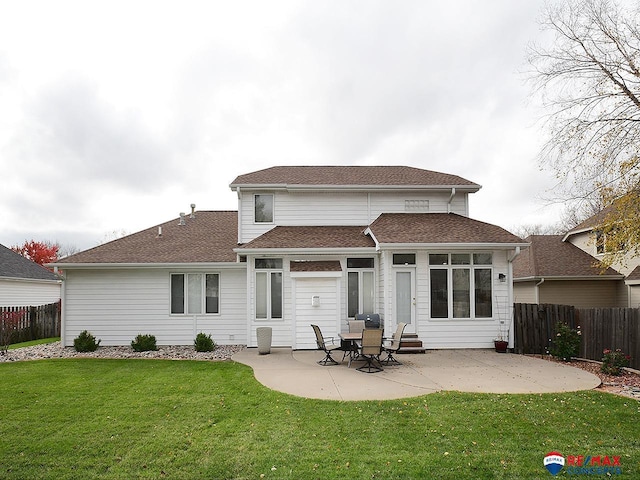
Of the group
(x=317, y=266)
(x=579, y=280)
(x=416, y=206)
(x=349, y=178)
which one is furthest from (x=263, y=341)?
(x=579, y=280)

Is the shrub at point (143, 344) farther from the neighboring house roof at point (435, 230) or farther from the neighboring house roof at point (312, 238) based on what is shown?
the neighboring house roof at point (435, 230)

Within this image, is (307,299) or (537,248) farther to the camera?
(537,248)

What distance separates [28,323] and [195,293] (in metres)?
9.09

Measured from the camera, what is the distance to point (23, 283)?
24188 mm

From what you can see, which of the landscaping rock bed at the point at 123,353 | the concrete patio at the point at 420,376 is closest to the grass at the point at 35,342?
the landscaping rock bed at the point at 123,353

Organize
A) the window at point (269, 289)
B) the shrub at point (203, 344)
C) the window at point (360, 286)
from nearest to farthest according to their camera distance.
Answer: the shrub at point (203, 344) → the window at point (269, 289) → the window at point (360, 286)

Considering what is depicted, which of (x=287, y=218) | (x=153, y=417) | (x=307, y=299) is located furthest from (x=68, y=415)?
(x=287, y=218)

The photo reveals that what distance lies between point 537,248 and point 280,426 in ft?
63.4

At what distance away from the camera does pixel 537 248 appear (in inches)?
848

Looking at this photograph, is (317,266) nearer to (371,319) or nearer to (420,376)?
(371,319)

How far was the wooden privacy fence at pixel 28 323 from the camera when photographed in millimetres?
16172

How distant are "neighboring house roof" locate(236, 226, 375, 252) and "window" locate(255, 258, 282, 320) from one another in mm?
645

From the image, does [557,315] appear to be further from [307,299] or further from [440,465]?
[440,465]

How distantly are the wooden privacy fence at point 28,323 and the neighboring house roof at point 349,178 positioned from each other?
33.1ft
